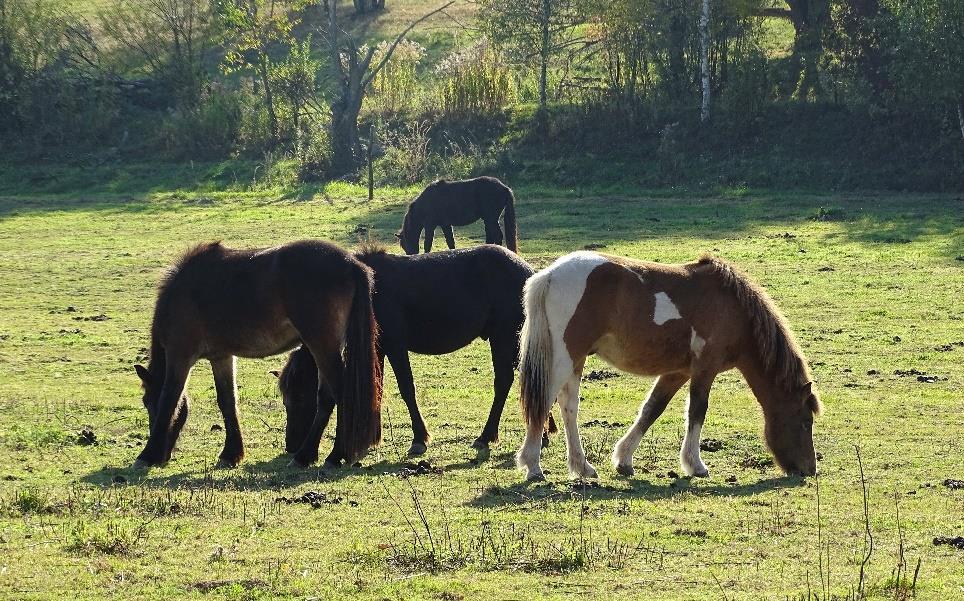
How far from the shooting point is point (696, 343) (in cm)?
945

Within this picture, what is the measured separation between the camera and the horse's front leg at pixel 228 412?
10156 mm

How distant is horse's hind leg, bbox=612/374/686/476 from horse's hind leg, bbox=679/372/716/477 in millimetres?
262

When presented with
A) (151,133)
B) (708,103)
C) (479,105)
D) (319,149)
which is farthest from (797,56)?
(151,133)

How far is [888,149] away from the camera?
31812mm

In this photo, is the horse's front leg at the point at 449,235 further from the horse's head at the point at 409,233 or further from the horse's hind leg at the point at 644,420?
the horse's hind leg at the point at 644,420

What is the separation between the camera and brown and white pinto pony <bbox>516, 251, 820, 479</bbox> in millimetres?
9211

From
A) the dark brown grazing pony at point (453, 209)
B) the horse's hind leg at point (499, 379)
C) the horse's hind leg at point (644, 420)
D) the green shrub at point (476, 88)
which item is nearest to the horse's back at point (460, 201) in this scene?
the dark brown grazing pony at point (453, 209)

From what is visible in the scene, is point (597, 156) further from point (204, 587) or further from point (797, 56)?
point (204, 587)

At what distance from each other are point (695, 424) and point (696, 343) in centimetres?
60

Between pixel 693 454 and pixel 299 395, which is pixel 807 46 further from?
pixel 693 454

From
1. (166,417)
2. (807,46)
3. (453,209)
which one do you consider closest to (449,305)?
(166,417)

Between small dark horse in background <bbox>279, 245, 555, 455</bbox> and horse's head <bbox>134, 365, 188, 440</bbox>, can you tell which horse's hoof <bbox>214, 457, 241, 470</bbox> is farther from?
small dark horse in background <bbox>279, 245, 555, 455</bbox>

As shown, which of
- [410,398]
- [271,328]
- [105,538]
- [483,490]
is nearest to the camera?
[105,538]

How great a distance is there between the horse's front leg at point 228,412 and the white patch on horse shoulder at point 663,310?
11.3 ft
